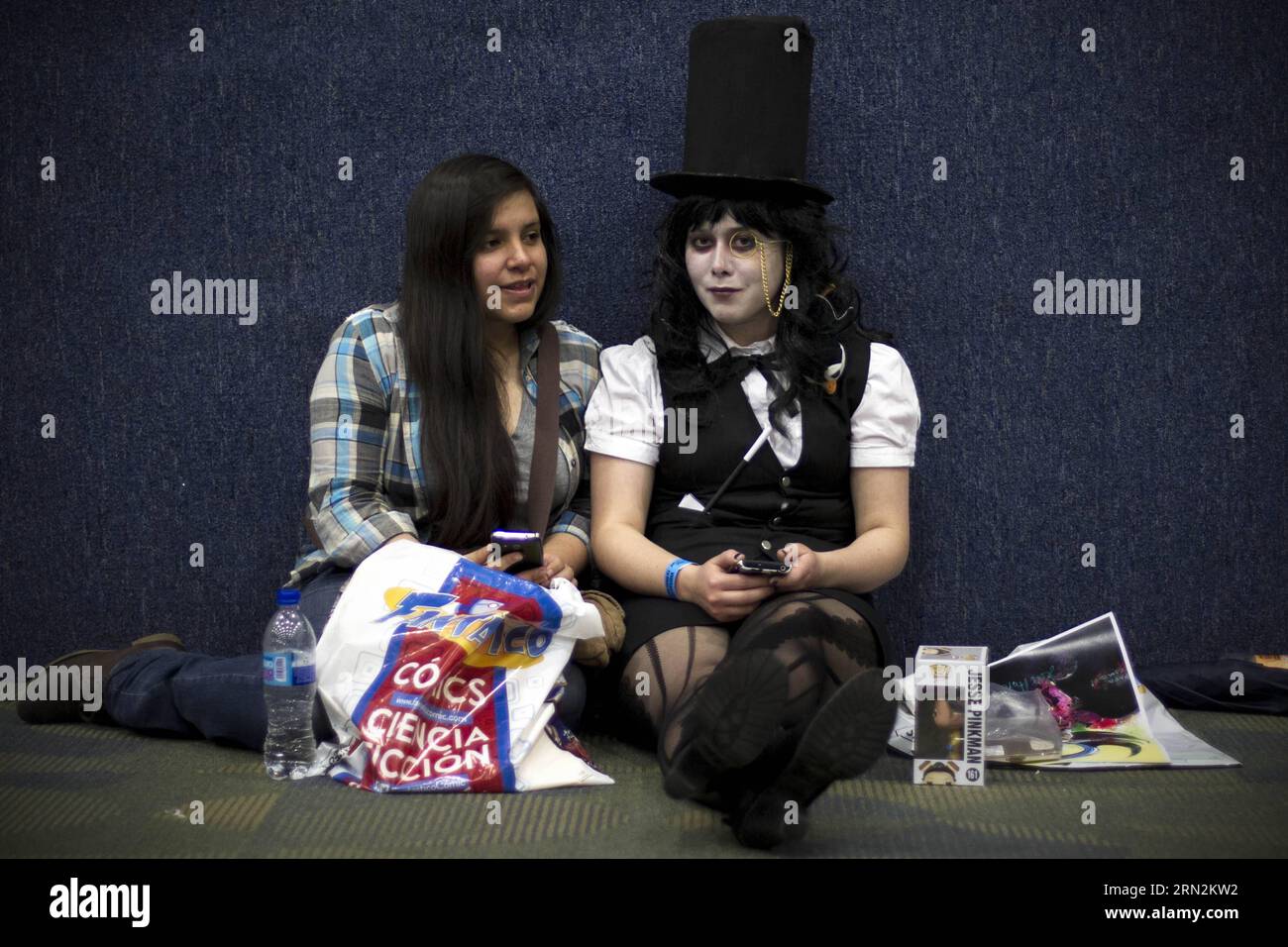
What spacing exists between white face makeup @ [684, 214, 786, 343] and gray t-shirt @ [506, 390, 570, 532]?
388mm

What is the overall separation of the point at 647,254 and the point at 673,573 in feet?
2.74

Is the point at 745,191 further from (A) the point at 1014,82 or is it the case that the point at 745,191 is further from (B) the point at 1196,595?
(B) the point at 1196,595

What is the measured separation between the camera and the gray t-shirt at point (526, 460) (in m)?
2.27

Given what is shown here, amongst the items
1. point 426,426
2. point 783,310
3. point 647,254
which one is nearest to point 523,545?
point 426,426

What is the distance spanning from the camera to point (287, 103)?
8.38 ft

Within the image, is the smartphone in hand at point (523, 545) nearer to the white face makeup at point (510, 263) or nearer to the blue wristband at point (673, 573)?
the blue wristband at point (673, 573)

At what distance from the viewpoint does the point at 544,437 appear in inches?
89.0

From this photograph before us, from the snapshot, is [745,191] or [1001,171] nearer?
[745,191]

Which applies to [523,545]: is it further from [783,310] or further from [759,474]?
[783,310]

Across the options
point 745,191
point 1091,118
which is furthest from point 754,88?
point 1091,118

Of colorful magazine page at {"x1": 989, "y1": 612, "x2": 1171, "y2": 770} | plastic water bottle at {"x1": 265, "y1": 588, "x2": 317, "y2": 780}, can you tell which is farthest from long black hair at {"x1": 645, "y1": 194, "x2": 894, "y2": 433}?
Result: plastic water bottle at {"x1": 265, "y1": 588, "x2": 317, "y2": 780}

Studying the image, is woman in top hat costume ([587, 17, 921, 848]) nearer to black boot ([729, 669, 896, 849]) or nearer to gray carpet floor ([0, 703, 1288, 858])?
gray carpet floor ([0, 703, 1288, 858])

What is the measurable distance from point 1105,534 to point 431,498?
1.43 m

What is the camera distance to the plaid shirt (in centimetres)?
216
